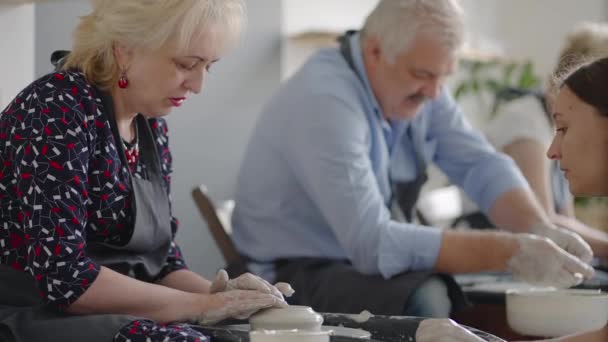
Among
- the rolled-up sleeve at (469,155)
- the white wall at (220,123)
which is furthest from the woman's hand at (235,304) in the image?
the white wall at (220,123)

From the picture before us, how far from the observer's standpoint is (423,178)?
2.35 meters

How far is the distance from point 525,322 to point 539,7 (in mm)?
3823

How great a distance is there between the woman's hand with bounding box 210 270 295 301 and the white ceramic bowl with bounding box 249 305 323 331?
10 centimetres

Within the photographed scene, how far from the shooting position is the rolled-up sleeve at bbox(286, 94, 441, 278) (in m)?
1.94

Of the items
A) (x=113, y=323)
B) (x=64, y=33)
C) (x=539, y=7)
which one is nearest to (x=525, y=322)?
(x=113, y=323)

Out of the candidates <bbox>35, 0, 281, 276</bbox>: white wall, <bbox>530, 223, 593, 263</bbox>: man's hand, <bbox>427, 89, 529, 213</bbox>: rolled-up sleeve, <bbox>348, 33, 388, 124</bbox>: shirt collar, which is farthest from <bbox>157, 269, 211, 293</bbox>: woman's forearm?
<bbox>35, 0, 281, 276</bbox>: white wall

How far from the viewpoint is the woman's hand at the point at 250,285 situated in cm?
140

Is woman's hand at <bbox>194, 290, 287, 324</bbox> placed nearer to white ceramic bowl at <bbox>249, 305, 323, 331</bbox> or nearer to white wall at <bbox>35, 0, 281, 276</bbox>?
white ceramic bowl at <bbox>249, 305, 323, 331</bbox>

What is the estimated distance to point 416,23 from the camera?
2.08m

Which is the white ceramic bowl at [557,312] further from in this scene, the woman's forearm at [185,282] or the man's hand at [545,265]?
the woman's forearm at [185,282]

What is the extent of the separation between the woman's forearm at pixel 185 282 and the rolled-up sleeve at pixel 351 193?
1.35ft

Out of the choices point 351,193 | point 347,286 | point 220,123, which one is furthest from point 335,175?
point 220,123

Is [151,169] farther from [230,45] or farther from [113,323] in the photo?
[113,323]

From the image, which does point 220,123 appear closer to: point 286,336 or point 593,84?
point 593,84
